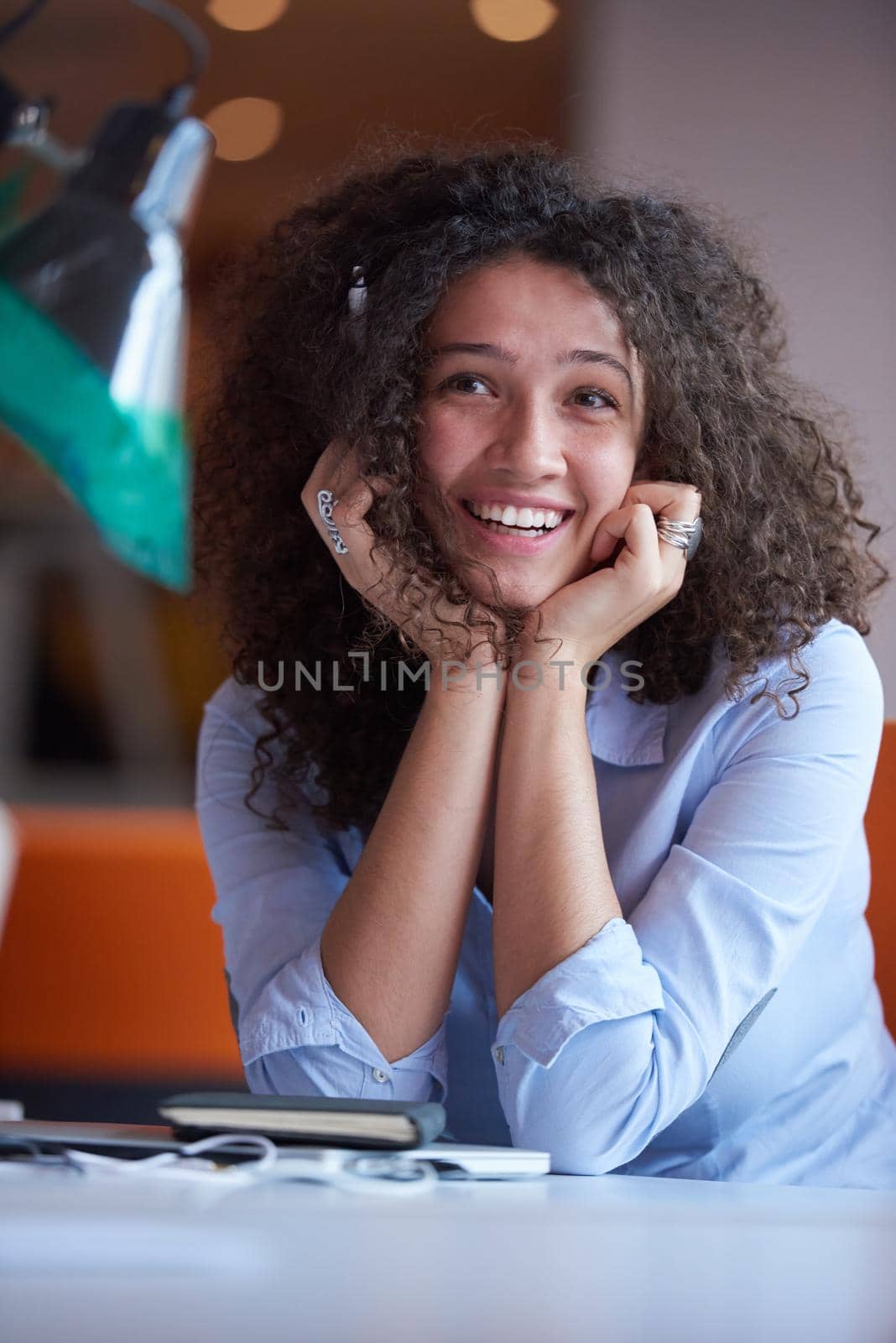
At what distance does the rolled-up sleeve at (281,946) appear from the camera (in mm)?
1081

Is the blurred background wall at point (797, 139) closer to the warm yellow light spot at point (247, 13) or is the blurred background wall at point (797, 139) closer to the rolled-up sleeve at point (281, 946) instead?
the warm yellow light spot at point (247, 13)

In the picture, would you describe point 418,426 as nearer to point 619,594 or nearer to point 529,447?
point 529,447

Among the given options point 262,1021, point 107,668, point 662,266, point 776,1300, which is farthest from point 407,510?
point 107,668

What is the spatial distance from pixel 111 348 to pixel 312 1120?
45 centimetres

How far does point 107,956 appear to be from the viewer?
7.55 feet

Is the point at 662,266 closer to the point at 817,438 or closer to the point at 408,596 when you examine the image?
the point at 817,438

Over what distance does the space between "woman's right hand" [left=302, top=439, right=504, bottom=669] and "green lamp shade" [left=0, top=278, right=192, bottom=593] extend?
424mm

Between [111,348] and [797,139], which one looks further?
[797,139]

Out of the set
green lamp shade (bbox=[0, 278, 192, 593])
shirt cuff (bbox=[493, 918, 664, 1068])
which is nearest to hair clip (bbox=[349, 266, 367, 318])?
green lamp shade (bbox=[0, 278, 192, 593])

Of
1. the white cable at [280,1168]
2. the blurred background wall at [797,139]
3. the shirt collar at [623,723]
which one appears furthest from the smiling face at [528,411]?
the blurred background wall at [797,139]

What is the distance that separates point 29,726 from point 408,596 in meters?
3.44

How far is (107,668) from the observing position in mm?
4332

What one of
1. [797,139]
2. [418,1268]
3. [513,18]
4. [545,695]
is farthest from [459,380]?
[513,18]

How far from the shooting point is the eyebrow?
120 cm
